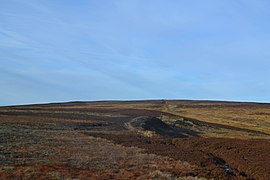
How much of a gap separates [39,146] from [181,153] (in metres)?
13.0

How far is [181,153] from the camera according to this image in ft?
108

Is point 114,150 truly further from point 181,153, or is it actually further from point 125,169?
point 125,169

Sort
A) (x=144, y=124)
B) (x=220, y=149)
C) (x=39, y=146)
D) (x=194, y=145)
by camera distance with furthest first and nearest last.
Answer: (x=144, y=124)
(x=194, y=145)
(x=220, y=149)
(x=39, y=146)

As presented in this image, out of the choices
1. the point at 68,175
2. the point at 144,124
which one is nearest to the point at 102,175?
the point at 68,175

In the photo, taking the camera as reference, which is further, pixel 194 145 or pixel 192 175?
pixel 194 145

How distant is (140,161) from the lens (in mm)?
26969

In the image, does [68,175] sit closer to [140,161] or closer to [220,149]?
[140,161]

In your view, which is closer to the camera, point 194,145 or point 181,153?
point 181,153

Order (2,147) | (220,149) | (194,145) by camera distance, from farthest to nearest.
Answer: (194,145) < (220,149) < (2,147)

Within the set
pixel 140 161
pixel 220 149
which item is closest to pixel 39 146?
pixel 140 161

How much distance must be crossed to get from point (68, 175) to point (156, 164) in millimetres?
7807

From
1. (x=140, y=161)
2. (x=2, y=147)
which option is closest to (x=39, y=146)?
(x=2, y=147)

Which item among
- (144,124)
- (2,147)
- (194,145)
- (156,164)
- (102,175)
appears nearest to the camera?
(102,175)

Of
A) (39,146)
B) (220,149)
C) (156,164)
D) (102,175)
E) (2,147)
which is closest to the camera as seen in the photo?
(102,175)
